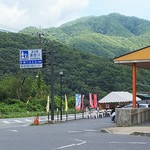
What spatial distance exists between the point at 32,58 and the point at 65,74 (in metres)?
58.1

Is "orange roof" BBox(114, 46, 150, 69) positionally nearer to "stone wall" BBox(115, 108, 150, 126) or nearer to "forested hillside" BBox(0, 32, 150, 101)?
"stone wall" BBox(115, 108, 150, 126)

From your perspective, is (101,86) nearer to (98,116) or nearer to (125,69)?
(125,69)

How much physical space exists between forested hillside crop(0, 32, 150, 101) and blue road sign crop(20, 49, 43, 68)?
140 feet

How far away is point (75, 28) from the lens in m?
188

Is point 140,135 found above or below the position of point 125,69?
below

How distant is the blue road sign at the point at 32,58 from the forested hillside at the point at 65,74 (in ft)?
140

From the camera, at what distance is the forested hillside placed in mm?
82375

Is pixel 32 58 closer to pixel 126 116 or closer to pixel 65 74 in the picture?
pixel 126 116

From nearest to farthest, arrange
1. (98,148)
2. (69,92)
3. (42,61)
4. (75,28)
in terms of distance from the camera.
Answer: (98,148) < (42,61) < (69,92) < (75,28)

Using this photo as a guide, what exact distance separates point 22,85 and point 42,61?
4438cm

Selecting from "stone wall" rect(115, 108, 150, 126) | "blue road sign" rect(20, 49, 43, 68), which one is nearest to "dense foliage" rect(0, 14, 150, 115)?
"blue road sign" rect(20, 49, 43, 68)

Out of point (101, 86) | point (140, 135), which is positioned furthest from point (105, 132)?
point (101, 86)

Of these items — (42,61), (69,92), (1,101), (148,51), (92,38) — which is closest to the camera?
(148,51)

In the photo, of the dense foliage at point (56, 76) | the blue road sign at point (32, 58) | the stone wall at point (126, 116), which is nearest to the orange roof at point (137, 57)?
the stone wall at point (126, 116)
